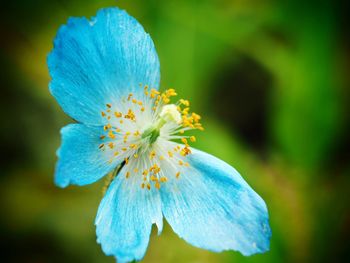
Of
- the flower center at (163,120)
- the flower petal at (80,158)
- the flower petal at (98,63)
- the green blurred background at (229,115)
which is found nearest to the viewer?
the flower petal at (80,158)

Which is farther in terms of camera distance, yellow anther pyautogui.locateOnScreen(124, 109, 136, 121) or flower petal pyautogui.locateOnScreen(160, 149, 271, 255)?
yellow anther pyautogui.locateOnScreen(124, 109, 136, 121)

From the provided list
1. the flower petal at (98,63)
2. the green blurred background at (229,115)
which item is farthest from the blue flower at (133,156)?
the green blurred background at (229,115)

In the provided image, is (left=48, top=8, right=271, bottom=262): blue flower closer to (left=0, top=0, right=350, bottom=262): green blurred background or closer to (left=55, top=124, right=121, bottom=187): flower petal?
(left=55, top=124, right=121, bottom=187): flower petal

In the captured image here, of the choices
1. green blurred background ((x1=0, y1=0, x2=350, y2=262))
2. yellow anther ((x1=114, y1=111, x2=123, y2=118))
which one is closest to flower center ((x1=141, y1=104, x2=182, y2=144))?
yellow anther ((x1=114, y1=111, x2=123, y2=118))

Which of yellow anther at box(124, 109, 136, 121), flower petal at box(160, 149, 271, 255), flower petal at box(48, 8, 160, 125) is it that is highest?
flower petal at box(48, 8, 160, 125)

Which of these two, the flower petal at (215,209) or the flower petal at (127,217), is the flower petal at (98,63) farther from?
the flower petal at (215,209)

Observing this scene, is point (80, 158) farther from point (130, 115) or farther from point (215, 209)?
point (215, 209)

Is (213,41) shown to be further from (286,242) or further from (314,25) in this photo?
(286,242)

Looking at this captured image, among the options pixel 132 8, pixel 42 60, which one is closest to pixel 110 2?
pixel 132 8
